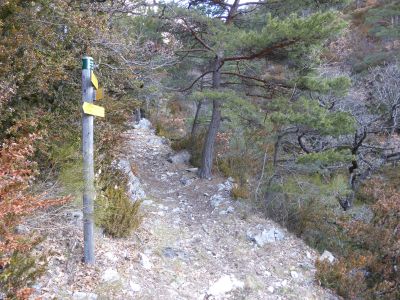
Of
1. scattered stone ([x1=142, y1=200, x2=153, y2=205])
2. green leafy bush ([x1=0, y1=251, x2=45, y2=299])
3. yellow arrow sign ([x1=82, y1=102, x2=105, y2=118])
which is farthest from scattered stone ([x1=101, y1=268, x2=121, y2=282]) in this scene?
scattered stone ([x1=142, y1=200, x2=153, y2=205])

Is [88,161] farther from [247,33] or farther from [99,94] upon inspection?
[247,33]

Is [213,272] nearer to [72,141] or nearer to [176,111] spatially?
[72,141]

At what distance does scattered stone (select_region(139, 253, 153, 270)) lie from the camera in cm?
474

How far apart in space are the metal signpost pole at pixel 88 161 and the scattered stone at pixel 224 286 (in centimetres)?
166

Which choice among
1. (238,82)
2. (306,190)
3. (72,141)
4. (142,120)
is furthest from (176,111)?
(72,141)

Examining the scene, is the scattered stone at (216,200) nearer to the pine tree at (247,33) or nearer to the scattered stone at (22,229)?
the pine tree at (247,33)

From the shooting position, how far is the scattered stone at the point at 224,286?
4.78 meters

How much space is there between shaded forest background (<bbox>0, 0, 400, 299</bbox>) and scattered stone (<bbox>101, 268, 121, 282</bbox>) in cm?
72

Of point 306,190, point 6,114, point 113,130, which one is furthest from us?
point 306,190

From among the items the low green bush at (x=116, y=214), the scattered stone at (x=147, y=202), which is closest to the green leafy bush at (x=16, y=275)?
the low green bush at (x=116, y=214)

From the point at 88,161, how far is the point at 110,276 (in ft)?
4.42

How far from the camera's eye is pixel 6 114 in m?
4.02

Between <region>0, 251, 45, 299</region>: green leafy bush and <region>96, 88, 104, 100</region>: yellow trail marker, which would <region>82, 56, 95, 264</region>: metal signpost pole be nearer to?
<region>96, 88, 104, 100</region>: yellow trail marker

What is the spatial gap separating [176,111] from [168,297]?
1377 centimetres
